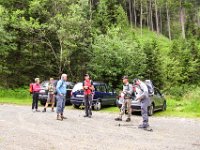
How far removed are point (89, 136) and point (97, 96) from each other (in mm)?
12087

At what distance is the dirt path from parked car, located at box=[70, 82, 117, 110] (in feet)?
23.7

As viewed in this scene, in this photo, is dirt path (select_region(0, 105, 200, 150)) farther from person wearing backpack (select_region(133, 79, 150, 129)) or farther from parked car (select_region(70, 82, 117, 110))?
parked car (select_region(70, 82, 117, 110))

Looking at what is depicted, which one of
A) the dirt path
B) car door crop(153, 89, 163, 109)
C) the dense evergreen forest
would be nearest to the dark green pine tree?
the dense evergreen forest

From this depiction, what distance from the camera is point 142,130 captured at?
1448 cm

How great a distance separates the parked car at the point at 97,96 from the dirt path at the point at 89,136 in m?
7.22

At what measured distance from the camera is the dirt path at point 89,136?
421 inches

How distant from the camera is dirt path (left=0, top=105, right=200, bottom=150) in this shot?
10.7 m

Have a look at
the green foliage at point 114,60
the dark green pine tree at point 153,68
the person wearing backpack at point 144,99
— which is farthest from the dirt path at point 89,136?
the dark green pine tree at point 153,68

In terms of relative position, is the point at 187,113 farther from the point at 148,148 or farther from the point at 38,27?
the point at 38,27

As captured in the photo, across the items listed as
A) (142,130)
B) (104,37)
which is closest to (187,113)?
(142,130)

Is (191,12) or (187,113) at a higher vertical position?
(191,12)

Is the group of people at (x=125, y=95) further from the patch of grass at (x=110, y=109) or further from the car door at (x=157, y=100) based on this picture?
the patch of grass at (x=110, y=109)

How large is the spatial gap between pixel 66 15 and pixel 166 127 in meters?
22.8

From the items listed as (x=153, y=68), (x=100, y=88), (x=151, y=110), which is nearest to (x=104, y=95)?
(x=100, y=88)
